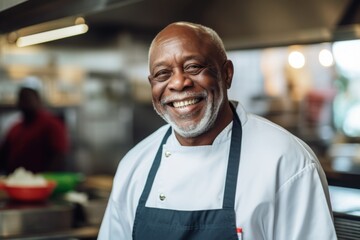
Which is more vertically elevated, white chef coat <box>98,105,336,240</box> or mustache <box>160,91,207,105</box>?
mustache <box>160,91,207,105</box>

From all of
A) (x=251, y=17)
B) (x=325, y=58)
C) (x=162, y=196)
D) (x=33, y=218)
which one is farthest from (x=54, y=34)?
(x=325, y=58)

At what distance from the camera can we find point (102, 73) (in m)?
6.30

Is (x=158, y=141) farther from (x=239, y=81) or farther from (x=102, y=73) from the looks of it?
(x=239, y=81)

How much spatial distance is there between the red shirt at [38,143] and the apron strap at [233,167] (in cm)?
328

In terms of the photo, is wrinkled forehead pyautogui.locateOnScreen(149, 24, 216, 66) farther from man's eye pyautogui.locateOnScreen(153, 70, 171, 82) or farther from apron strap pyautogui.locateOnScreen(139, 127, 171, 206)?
apron strap pyautogui.locateOnScreen(139, 127, 171, 206)

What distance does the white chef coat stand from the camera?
1.65 m

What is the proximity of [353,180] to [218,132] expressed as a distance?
71cm

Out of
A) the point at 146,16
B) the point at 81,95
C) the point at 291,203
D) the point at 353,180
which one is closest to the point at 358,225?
the point at 353,180

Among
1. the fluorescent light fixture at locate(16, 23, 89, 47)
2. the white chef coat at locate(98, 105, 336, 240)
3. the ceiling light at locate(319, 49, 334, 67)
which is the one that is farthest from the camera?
the ceiling light at locate(319, 49, 334, 67)

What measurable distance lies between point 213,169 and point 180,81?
1.00 feet

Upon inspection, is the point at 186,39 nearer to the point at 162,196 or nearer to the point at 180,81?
the point at 180,81

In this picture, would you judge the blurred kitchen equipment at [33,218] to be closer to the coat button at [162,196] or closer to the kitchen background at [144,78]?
the coat button at [162,196]

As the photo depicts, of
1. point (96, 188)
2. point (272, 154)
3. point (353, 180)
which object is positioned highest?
point (272, 154)

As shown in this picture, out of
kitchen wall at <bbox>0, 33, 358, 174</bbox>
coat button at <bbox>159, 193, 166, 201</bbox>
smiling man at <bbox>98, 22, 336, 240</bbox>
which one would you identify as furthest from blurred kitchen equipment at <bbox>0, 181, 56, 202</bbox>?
kitchen wall at <bbox>0, 33, 358, 174</bbox>
